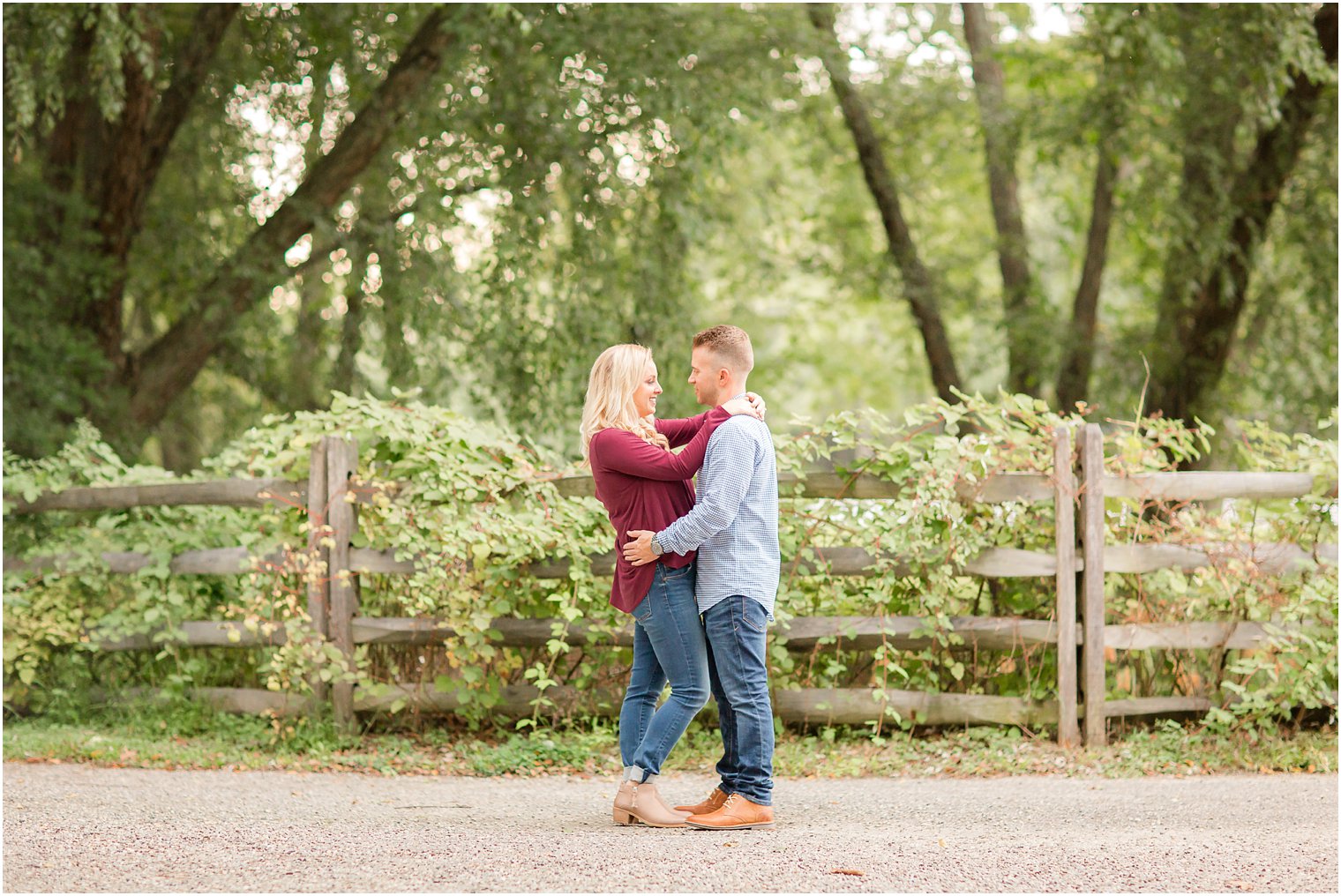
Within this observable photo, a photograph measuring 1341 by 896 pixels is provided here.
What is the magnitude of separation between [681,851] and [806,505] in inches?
95.0

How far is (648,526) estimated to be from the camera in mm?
4344

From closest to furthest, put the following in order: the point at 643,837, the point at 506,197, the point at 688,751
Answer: the point at 643,837 → the point at 688,751 → the point at 506,197

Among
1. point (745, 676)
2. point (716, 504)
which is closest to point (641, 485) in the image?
point (716, 504)

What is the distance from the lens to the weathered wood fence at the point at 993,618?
599cm

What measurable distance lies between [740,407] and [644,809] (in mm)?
1548

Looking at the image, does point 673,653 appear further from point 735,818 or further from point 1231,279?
point 1231,279

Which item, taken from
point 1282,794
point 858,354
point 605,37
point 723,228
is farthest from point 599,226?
point 858,354

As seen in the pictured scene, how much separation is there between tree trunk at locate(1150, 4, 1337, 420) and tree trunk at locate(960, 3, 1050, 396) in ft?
5.07

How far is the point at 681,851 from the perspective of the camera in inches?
160

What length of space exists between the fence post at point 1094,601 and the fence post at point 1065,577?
0.08 metres

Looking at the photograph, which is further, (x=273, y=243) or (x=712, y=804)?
(x=273, y=243)

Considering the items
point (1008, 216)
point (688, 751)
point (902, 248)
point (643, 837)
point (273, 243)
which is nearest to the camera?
point (643, 837)

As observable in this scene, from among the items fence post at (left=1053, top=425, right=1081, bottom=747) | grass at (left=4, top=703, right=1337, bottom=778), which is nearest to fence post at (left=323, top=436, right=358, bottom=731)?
grass at (left=4, top=703, right=1337, bottom=778)

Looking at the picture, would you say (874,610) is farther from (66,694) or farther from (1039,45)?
(1039,45)
